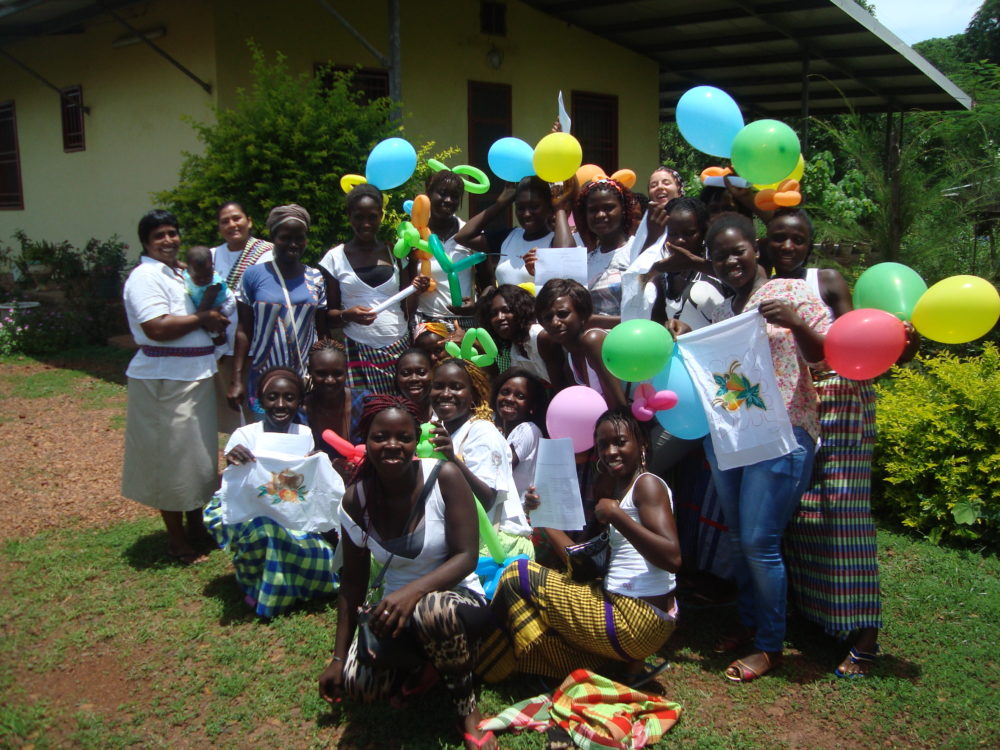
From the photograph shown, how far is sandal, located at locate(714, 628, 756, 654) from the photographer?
354 centimetres

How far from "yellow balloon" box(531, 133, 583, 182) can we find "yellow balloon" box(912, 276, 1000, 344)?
194 centimetres

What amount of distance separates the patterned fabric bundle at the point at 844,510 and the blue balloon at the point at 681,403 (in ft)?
1.64

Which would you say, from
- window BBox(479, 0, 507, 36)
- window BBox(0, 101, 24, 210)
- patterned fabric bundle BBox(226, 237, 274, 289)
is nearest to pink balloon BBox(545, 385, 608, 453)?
patterned fabric bundle BBox(226, 237, 274, 289)

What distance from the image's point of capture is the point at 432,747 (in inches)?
117

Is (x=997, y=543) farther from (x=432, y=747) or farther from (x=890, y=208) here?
(x=432, y=747)

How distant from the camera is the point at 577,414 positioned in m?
3.60

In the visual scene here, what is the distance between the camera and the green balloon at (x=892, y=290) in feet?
10.7

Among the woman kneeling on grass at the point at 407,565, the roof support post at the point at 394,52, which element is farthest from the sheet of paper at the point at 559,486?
the roof support post at the point at 394,52

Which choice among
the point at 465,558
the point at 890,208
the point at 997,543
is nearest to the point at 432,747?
the point at 465,558

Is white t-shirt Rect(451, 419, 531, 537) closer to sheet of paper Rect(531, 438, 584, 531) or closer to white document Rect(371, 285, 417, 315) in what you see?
sheet of paper Rect(531, 438, 584, 531)

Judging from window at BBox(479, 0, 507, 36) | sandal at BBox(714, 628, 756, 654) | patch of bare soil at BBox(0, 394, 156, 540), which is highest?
window at BBox(479, 0, 507, 36)

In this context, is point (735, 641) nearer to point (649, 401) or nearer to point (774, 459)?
point (774, 459)

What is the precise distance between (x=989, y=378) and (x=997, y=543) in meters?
0.95

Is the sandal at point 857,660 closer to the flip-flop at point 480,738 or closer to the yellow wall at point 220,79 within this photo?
the flip-flop at point 480,738
